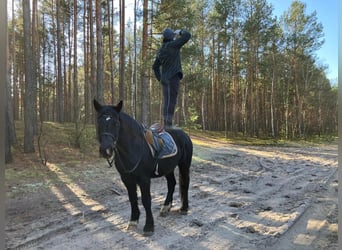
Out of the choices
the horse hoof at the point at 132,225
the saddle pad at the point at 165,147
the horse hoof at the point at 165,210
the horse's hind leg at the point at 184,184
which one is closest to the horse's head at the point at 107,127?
the saddle pad at the point at 165,147

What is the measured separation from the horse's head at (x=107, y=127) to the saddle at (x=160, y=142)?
25.7 inches

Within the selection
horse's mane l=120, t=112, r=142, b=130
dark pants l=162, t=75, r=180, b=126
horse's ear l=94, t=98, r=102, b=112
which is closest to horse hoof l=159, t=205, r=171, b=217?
horse's mane l=120, t=112, r=142, b=130

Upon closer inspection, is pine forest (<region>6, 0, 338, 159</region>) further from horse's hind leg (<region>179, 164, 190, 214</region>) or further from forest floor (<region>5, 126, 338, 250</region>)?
horse's hind leg (<region>179, 164, 190, 214</region>)

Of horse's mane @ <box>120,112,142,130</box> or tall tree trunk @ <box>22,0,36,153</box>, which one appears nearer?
horse's mane @ <box>120,112,142,130</box>

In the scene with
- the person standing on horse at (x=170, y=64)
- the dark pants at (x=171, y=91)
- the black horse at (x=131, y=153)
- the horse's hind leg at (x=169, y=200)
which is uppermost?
the person standing on horse at (x=170, y=64)

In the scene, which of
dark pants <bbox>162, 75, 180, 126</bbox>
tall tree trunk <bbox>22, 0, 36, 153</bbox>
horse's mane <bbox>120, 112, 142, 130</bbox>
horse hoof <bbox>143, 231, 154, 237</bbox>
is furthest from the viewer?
tall tree trunk <bbox>22, 0, 36, 153</bbox>

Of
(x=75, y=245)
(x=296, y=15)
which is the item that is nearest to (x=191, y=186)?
(x=75, y=245)

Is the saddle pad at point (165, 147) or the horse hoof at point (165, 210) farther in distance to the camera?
the horse hoof at point (165, 210)

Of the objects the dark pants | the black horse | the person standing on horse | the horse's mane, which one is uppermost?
the person standing on horse

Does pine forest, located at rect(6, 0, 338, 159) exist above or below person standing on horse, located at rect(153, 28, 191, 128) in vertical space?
above

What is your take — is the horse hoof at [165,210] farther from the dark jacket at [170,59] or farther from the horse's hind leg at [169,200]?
the dark jacket at [170,59]

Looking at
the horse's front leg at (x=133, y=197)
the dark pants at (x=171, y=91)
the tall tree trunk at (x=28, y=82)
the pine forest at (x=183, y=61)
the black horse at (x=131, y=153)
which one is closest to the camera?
the black horse at (x=131, y=153)

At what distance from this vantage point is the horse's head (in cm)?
242

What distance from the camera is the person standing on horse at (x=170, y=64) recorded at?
9.53ft
